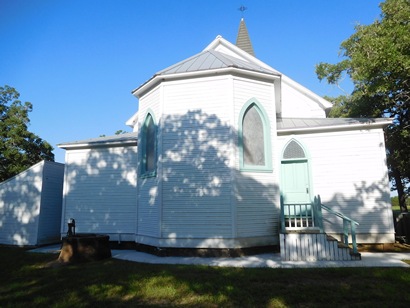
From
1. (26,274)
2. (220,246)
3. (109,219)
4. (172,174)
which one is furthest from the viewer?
(109,219)

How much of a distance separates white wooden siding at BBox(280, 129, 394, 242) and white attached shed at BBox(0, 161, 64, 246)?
1118 centimetres

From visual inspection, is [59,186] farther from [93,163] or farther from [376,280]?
[376,280]

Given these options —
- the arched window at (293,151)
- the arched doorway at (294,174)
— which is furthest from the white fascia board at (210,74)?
the arched doorway at (294,174)

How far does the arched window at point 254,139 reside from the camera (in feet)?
33.0

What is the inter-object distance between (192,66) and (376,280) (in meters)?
8.46

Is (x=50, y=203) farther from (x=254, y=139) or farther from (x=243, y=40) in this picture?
(x=243, y=40)

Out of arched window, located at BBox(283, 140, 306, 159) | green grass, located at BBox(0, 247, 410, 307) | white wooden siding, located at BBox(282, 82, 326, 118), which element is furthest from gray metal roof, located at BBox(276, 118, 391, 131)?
green grass, located at BBox(0, 247, 410, 307)

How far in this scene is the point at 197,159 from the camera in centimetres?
990

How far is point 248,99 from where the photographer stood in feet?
33.9

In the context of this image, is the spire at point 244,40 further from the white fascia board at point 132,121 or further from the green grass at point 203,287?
the green grass at point 203,287

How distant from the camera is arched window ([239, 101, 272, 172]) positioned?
10.1 metres

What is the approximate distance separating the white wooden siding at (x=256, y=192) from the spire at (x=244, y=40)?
39.8 feet

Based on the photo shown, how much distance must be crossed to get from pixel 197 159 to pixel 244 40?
50.8 feet

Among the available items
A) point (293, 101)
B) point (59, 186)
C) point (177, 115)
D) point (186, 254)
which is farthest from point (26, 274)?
point (293, 101)
